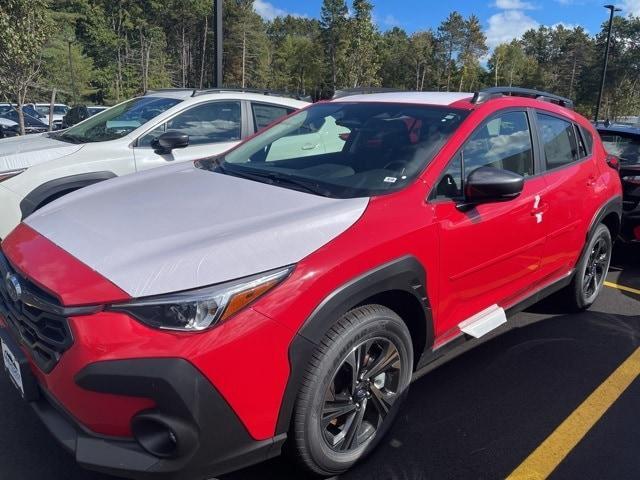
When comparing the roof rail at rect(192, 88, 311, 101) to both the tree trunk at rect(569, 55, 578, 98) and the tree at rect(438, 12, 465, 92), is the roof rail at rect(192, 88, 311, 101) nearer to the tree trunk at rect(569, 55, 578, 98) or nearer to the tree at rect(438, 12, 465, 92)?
the tree trunk at rect(569, 55, 578, 98)

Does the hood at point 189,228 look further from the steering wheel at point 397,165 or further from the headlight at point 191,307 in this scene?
the steering wheel at point 397,165

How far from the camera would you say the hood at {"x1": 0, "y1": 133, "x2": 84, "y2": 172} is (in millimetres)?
4652

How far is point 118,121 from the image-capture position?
561 centimetres

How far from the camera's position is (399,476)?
2486mm

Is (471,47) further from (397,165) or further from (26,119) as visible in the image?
(397,165)

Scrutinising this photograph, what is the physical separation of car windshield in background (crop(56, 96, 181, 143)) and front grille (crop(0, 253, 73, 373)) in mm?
3387

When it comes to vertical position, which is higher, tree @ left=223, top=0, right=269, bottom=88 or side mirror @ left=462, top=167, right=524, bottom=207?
tree @ left=223, top=0, right=269, bottom=88

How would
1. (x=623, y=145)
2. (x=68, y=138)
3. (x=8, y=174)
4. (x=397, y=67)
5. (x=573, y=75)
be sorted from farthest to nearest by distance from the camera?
(x=397, y=67), (x=573, y=75), (x=623, y=145), (x=68, y=138), (x=8, y=174)

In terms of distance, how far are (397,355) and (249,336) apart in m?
0.96

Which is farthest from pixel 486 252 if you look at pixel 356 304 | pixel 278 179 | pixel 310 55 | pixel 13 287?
pixel 310 55

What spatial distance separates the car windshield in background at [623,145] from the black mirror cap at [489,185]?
384 centimetres

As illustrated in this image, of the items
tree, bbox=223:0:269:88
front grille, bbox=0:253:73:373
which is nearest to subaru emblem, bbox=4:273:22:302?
front grille, bbox=0:253:73:373

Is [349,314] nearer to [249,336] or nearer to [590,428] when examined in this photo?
[249,336]

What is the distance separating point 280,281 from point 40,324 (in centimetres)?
94
